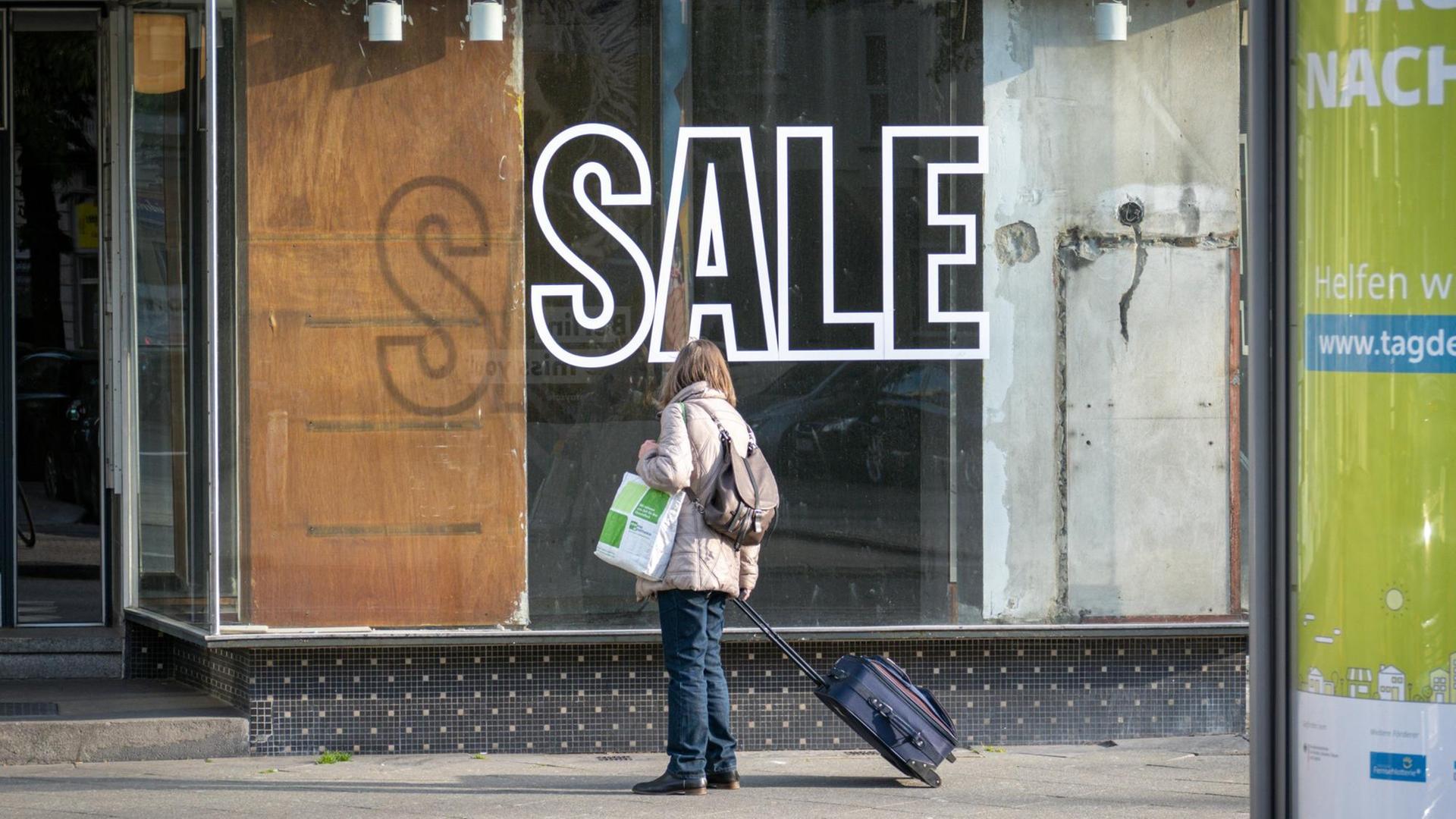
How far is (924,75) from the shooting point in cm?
764

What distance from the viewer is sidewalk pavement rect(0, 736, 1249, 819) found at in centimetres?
645

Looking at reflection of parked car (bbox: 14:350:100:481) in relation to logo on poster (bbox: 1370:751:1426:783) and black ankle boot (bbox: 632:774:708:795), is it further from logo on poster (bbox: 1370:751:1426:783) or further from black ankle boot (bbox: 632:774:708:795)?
logo on poster (bbox: 1370:751:1426:783)

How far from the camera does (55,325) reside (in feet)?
29.3

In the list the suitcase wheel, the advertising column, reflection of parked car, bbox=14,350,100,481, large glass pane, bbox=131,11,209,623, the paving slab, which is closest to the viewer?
the advertising column

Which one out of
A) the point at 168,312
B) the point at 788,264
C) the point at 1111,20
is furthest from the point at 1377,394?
the point at 168,312

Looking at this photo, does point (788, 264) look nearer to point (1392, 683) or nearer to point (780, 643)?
point (780, 643)

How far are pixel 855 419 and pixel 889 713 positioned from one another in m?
1.54

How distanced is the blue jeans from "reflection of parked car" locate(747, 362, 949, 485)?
1188mm

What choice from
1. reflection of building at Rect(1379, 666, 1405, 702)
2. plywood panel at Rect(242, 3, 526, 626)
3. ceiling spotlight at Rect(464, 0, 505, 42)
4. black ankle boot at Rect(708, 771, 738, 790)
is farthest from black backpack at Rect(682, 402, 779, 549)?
reflection of building at Rect(1379, 666, 1405, 702)

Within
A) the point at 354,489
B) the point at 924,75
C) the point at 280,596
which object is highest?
the point at 924,75

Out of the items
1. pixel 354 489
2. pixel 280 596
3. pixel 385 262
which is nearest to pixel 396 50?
pixel 385 262

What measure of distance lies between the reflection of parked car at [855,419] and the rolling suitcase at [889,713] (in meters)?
1.18

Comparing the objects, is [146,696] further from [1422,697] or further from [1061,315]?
[1422,697]

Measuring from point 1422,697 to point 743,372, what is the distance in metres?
4.28
